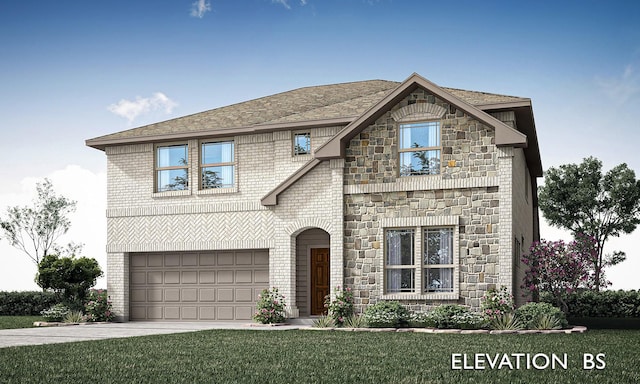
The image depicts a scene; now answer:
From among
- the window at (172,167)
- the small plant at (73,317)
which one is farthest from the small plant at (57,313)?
the window at (172,167)

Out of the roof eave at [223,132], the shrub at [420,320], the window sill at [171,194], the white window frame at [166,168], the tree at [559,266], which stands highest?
the roof eave at [223,132]

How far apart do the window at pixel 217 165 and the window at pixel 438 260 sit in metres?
6.96

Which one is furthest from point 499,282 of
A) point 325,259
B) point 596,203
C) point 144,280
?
point 596,203

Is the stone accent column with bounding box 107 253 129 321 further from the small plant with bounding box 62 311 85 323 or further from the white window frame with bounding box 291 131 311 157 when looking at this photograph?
the white window frame with bounding box 291 131 311 157

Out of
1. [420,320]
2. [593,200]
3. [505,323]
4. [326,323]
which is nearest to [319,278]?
[326,323]

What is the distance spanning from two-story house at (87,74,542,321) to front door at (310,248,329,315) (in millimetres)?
43

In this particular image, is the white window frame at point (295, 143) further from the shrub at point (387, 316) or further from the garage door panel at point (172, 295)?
the garage door panel at point (172, 295)

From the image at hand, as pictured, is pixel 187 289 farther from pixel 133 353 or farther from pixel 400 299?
pixel 133 353

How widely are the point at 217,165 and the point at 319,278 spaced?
16.1ft

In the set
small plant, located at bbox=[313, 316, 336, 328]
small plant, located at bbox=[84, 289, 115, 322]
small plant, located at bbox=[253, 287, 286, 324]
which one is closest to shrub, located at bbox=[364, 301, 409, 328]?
small plant, located at bbox=[313, 316, 336, 328]

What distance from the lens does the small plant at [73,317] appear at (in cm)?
2427

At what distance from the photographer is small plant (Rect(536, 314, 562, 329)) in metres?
18.5

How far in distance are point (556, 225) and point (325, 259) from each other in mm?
24012

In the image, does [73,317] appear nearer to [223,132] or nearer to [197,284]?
[197,284]
